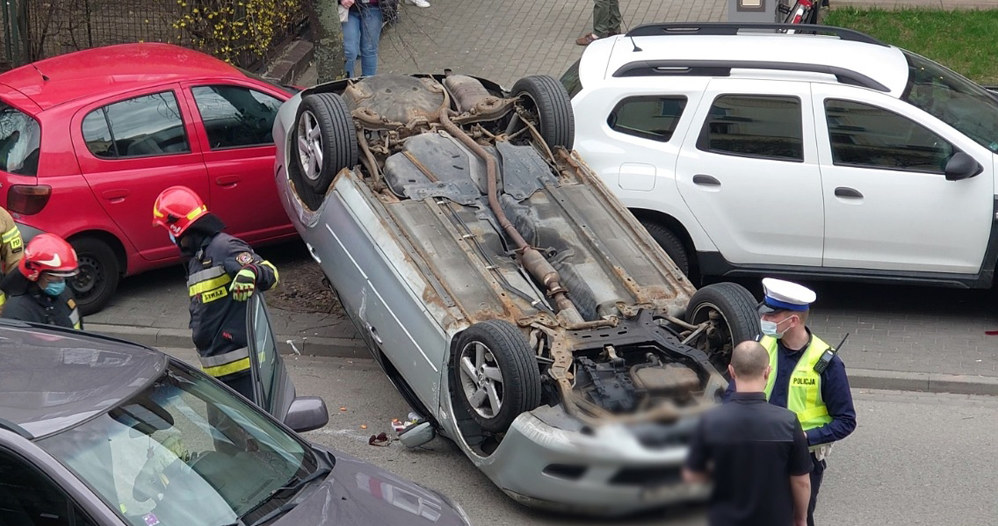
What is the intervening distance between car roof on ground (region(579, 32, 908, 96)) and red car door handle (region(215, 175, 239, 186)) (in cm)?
272

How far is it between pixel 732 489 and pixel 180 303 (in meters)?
7.92

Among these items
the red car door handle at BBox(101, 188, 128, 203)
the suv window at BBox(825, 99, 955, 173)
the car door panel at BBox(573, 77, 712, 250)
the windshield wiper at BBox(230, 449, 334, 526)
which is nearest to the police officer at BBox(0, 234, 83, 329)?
the windshield wiper at BBox(230, 449, 334, 526)

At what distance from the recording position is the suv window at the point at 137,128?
8328 mm

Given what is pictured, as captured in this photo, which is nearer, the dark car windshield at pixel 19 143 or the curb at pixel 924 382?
the curb at pixel 924 382

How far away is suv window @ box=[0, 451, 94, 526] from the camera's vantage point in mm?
3816

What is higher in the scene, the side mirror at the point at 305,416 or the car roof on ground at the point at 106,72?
the car roof on ground at the point at 106,72

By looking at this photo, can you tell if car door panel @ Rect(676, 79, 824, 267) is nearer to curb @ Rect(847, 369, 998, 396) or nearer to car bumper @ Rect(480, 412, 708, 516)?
curb @ Rect(847, 369, 998, 396)

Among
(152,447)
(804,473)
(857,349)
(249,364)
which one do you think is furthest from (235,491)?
(857,349)

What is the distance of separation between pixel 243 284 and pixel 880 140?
15.3 ft

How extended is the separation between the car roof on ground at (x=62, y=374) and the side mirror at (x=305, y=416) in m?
0.69

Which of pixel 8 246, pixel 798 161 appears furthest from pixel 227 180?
pixel 798 161

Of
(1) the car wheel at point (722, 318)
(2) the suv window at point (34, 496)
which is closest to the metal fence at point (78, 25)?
(1) the car wheel at point (722, 318)

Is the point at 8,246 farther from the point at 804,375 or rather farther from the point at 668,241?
the point at 804,375

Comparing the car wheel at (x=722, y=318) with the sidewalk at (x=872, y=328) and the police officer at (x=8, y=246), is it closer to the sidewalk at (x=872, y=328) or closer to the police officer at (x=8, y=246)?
the sidewalk at (x=872, y=328)
